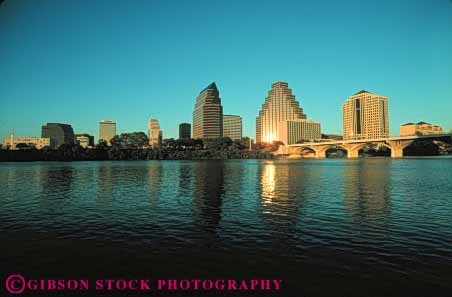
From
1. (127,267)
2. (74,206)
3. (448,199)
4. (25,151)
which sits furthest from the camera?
(25,151)

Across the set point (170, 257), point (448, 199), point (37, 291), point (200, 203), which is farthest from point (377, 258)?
point (448, 199)

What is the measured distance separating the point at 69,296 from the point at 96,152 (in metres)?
202

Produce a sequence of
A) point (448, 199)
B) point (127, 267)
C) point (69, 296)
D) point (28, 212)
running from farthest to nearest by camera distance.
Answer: point (448, 199), point (28, 212), point (127, 267), point (69, 296)

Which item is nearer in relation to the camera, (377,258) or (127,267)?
(127,267)

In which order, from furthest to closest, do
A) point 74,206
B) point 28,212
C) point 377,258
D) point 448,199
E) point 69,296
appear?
point 448,199
point 74,206
point 28,212
point 377,258
point 69,296

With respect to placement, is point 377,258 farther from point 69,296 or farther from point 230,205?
point 230,205

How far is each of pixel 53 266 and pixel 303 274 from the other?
1130 centimetres

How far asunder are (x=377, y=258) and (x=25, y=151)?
202 meters

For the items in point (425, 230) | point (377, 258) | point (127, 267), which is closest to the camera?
point (127, 267)

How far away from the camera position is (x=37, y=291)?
11.9 m

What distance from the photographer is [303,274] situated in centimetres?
1309

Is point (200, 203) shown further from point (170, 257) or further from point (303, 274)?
point (303, 274)

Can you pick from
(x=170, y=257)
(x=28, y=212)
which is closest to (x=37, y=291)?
(x=170, y=257)

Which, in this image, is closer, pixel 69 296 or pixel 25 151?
pixel 69 296
